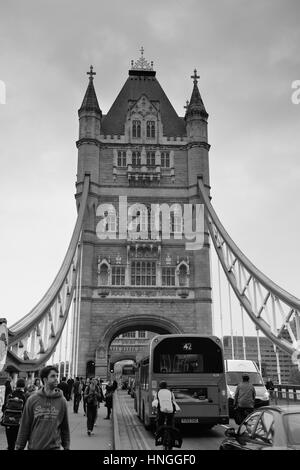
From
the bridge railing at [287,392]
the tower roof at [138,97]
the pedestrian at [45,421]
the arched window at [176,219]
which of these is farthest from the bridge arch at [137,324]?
the pedestrian at [45,421]

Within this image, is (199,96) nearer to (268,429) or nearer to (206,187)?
(206,187)

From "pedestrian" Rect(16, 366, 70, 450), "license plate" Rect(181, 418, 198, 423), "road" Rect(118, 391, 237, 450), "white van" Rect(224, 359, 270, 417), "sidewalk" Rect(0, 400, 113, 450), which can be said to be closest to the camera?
"pedestrian" Rect(16, 366, 70, 450)

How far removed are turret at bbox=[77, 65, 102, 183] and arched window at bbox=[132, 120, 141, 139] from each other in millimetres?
2993

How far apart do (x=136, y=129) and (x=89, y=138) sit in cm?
453

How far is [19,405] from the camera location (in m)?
8.35

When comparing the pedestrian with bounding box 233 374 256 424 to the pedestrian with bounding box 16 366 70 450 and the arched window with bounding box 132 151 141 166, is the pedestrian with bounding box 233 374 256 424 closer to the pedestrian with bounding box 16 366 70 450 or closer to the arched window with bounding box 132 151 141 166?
the pedestrian with bounding box 16 366 70 450

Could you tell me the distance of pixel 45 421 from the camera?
4930 mm

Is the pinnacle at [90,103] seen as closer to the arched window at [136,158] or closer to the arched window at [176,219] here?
the arched window at [136,158]

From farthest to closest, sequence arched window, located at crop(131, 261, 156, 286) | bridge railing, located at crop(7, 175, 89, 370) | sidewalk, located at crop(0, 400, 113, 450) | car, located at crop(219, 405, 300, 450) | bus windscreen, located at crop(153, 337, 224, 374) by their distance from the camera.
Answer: arched window, located at crop(131, 261, 156, 286), bridge railing, located at crop(7, 175, 89, 370), bus windscreen, located at crop(153, 337, 224, 374), sidewalk, located at crop(0, 400, 113, 450), car, located at crop(219, 405, 300, 450)

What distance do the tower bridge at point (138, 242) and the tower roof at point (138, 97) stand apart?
146 millimetres

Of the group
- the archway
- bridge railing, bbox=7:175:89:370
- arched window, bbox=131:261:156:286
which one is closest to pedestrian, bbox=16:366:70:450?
bridge railing, bbox=7:175:89:370

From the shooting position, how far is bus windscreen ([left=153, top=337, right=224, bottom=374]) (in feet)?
41.9

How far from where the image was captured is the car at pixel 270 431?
5.14 m

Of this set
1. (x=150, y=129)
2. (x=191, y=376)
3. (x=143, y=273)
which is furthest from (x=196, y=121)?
(x=191, y=376)
